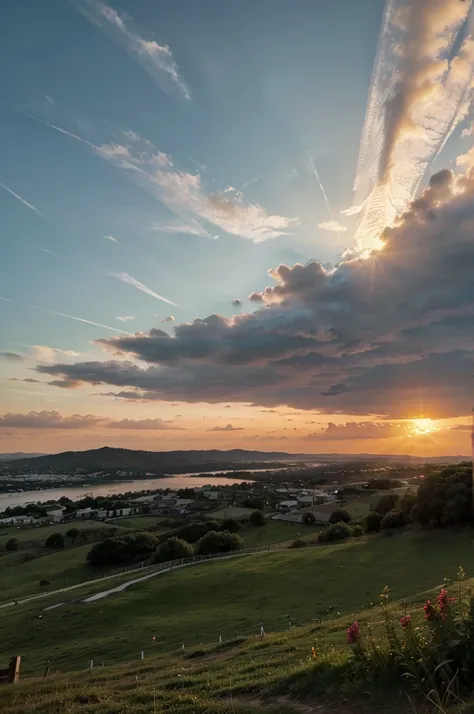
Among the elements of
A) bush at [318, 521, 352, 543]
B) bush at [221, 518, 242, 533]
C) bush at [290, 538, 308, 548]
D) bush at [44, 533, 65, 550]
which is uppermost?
bush at [318, 521, 352, 543]

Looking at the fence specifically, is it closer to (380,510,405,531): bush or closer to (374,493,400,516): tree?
(380,510,405,531): bush

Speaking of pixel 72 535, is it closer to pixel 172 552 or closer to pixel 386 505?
pixel 172 552

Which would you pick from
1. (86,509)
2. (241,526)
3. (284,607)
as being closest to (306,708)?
(284,607)

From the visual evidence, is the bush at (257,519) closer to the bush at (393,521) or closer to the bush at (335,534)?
the bush at (335,534)

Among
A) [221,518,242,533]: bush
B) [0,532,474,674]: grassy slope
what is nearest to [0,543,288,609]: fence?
[0,532,474,674]: grassy slope

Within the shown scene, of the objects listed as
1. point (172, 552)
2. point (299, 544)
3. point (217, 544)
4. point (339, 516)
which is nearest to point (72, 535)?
point (172, 552)

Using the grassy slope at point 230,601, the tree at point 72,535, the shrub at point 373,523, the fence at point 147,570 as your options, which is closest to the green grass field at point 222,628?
the grassy slope at point 230,601
